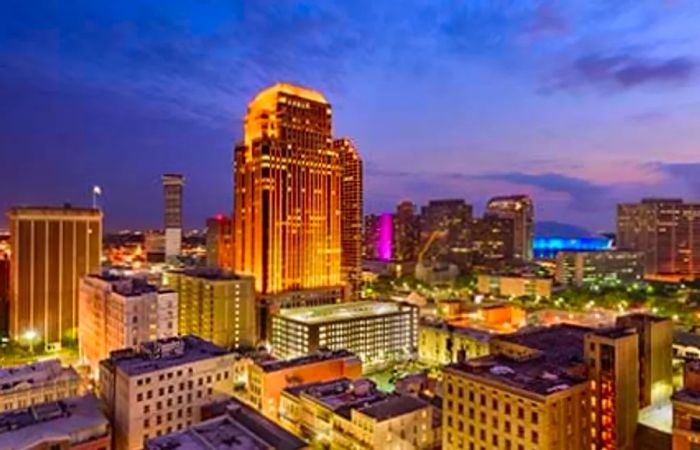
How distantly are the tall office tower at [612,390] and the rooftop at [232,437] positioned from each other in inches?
717

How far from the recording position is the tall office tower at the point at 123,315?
56.6 metres

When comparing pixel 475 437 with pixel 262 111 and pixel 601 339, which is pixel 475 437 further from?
pixel 262 111

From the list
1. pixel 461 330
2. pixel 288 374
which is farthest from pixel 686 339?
pixel 288 374

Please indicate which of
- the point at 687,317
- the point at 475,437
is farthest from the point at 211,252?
the point at 475,437

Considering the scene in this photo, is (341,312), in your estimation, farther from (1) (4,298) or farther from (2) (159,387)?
(1) (4,298)

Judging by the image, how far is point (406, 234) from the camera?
7623 inches

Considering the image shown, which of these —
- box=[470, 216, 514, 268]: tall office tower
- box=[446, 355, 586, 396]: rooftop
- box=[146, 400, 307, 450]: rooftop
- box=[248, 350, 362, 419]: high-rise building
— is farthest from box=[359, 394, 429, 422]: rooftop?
box=[470, 216, 514, 268]: tall office tower

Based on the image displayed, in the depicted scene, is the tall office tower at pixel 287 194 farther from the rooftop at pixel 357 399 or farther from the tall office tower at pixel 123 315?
the rooftop at pixel 357 399

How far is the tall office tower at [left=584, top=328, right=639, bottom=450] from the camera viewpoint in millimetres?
33438

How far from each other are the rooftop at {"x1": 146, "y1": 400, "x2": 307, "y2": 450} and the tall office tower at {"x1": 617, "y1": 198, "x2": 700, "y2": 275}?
16011 cm

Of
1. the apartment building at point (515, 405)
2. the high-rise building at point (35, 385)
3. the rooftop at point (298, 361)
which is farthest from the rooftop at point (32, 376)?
the apartment building at point (515, 405)

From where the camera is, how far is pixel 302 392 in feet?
145

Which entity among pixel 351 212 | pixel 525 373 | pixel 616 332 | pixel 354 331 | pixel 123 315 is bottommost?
pixel 354 331

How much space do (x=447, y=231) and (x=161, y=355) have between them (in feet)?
489
